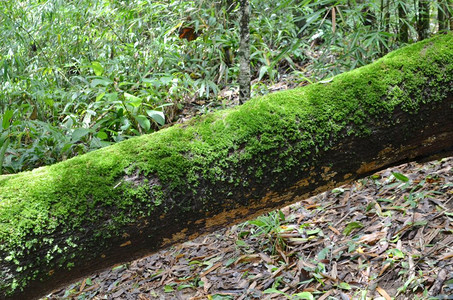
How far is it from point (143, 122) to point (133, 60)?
1297 mm

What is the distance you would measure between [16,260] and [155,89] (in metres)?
3.20

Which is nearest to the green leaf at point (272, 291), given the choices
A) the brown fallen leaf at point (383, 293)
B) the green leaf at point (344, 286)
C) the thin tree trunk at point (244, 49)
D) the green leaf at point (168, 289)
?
the green leaf at point (344, 286)

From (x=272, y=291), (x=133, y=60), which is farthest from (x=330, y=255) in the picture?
(x=133, y=60)

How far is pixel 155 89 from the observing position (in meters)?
4.18

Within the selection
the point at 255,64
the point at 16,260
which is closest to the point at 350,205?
the point at 16,260

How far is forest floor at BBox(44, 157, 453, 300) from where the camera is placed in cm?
208

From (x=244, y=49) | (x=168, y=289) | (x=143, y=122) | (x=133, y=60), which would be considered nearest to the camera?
(x=168, y=289)

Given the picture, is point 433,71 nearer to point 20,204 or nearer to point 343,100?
point 343,100

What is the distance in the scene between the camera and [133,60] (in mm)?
4566

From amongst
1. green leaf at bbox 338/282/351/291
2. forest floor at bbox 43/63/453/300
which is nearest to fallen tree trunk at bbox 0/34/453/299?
forest floor at bbox 43/63/453/300

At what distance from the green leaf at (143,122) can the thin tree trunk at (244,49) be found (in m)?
0.91

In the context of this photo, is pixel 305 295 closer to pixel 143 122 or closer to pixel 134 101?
pixel 143 122

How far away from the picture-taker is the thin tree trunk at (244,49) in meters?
2.86

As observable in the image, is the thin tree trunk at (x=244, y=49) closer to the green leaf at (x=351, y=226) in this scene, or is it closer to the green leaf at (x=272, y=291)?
the green leaf at (x=351, y=226)
